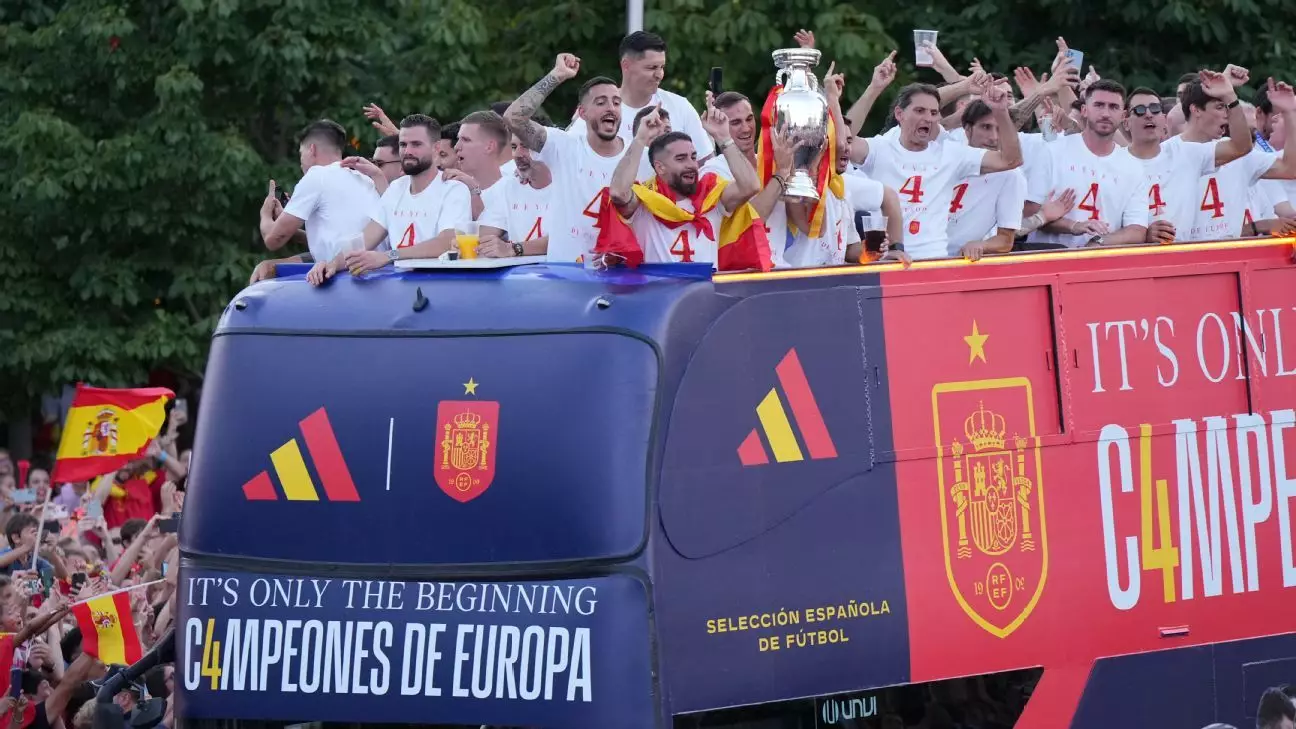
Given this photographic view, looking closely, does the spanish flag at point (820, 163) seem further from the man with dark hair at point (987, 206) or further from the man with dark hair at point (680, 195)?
the man with dark hair at point (987, 206)

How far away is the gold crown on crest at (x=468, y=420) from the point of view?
30.7 ft

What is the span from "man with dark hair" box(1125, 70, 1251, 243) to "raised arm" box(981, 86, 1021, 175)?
0.90m

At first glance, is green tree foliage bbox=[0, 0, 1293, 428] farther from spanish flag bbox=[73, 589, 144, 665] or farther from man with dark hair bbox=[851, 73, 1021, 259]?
spanish flag bbox=[73, 589, 144, 665]

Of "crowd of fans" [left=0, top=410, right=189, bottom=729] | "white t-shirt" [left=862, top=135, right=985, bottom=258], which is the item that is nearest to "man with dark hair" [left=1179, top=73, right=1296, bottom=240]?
"white t-shirt" [left=862, top=135, right=985, bottom=258]

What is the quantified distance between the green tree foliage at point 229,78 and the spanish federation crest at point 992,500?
31.8ft

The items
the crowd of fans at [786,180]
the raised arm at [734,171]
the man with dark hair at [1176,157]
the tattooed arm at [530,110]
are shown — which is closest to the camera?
the raised arm at [734,171]

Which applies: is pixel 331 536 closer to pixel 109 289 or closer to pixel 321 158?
pixel 321 158

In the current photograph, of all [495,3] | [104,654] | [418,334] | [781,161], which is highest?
[495,3]

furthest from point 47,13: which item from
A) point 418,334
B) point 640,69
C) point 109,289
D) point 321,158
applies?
point 418,334

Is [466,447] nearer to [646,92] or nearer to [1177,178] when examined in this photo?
[646,92]

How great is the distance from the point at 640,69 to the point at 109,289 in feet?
34.9

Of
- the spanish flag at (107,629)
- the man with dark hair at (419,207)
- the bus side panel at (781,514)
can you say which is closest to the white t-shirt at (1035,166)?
the man with dark hair at (419,207)

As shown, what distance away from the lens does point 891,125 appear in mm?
13172

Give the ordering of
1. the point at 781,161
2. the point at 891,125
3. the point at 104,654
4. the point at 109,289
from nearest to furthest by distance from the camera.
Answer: the point at 781,161
the point at 104,654
the point at 891,125
the point at 109,289
